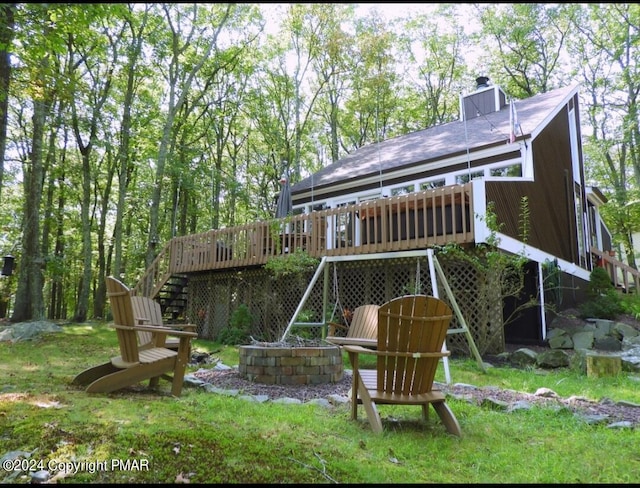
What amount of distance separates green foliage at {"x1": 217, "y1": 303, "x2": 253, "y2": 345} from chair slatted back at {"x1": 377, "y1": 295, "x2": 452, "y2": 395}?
7462 mm

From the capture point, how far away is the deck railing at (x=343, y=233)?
7.90m

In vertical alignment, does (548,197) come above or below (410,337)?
above

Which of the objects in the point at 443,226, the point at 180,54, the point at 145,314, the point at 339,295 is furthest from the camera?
the point at 180,54

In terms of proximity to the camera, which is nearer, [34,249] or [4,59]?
[4,59]

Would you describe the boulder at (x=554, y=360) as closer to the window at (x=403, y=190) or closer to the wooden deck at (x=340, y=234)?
the wooden deck at (x=340, y=234)

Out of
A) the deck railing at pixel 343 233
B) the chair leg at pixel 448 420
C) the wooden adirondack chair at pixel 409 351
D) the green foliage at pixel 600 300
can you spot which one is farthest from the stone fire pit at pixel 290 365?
the green foliage at pixel 600 300

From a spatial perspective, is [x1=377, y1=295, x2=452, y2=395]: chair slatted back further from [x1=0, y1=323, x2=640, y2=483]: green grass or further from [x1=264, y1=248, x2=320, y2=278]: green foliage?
[x1=264, y1=248, x2=320, y2=278]: green foliage

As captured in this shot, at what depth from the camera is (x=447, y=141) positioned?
1261cm

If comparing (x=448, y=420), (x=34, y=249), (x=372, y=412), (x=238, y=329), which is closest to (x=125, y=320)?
(x=372, y=412)

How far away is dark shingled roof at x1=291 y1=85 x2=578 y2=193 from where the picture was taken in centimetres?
1105

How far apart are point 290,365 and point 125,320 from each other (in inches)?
84.0

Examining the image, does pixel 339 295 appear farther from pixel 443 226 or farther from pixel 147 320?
pixel 147 320

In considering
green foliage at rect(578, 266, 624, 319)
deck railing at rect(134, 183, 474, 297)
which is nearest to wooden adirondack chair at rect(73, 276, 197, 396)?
deck railing at rect(134, 183, 474, 297)

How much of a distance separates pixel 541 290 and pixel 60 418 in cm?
925
